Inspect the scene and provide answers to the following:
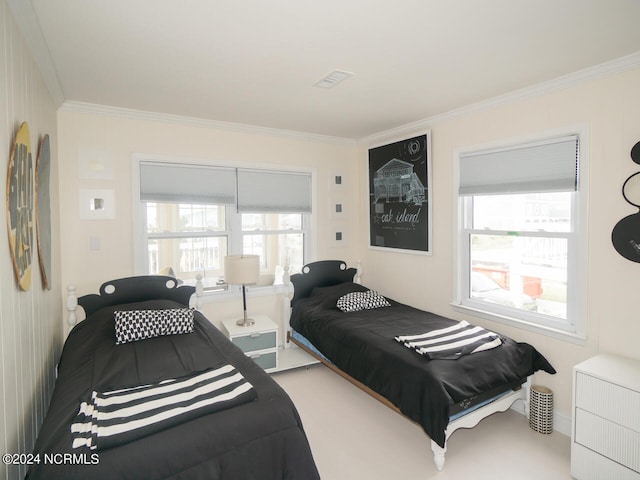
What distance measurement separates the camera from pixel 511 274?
317cm

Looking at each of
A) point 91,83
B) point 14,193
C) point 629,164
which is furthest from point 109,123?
point 629,164

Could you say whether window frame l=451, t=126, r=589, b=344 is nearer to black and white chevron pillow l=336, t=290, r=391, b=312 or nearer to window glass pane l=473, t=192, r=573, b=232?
window glass pane l=473, t=192, r=573, b=232

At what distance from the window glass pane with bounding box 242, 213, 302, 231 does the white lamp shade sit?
62 cm

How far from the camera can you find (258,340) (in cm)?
350

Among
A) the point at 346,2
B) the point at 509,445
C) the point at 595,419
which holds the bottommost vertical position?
the point at 509,445

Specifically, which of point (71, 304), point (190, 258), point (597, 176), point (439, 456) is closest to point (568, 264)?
point (597, 176)

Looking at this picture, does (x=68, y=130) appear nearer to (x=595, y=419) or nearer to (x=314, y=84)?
(x=314, y=84)

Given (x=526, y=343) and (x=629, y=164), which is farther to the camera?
(x=526, y=343)

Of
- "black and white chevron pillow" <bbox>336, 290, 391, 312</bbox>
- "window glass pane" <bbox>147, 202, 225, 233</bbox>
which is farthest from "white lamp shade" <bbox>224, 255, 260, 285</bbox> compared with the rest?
"black and white chevron pillow" <bbox>336, 290, 391, 312</bbox>

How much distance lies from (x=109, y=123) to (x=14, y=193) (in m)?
1.99

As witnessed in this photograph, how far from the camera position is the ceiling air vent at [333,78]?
2.50 meters

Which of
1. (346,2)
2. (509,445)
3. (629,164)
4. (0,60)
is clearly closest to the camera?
(0,60)

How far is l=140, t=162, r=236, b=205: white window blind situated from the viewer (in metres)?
3.43

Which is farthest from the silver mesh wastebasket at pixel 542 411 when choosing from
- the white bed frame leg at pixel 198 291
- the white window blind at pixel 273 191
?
the white bed frame leg at pixel 198 291
